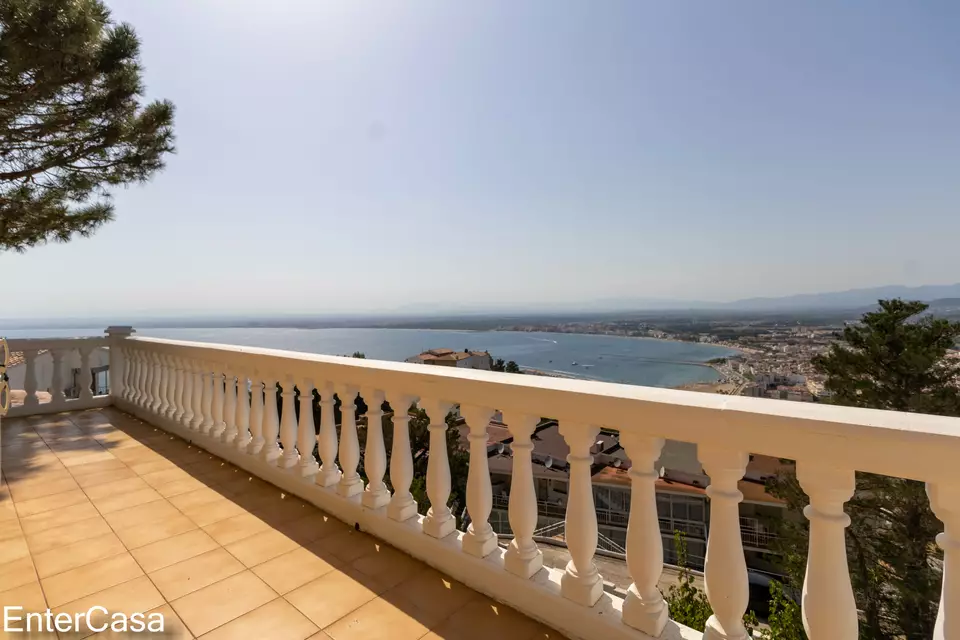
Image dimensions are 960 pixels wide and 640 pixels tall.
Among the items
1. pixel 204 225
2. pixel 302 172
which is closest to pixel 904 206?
pixel 302 172

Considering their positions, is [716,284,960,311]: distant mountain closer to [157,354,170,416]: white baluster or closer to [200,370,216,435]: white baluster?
[200,370,216,435]: white baluster

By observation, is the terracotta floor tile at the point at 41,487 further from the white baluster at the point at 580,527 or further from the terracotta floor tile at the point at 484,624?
the white baluster at the point at 580,527

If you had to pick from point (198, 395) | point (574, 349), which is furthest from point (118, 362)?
point (574, 349)

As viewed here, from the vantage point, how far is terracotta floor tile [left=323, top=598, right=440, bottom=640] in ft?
4.81

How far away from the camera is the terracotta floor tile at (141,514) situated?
231cm

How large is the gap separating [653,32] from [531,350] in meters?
10.7

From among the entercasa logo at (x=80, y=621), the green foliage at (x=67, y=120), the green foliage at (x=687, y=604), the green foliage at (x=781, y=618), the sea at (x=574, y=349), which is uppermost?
the green foliage at (x=67, y=120)

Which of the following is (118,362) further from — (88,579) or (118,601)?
(118,601)

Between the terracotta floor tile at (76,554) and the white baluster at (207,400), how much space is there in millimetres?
1345

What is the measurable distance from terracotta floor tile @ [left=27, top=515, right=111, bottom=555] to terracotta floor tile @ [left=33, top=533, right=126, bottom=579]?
0.05 meters

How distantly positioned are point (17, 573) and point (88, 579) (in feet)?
1.15

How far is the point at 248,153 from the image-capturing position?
6.98 m

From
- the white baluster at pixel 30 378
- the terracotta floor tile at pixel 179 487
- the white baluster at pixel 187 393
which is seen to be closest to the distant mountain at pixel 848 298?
the terracotta floor tile at pixel 179 487

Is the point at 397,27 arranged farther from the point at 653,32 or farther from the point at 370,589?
the point at 370,589
